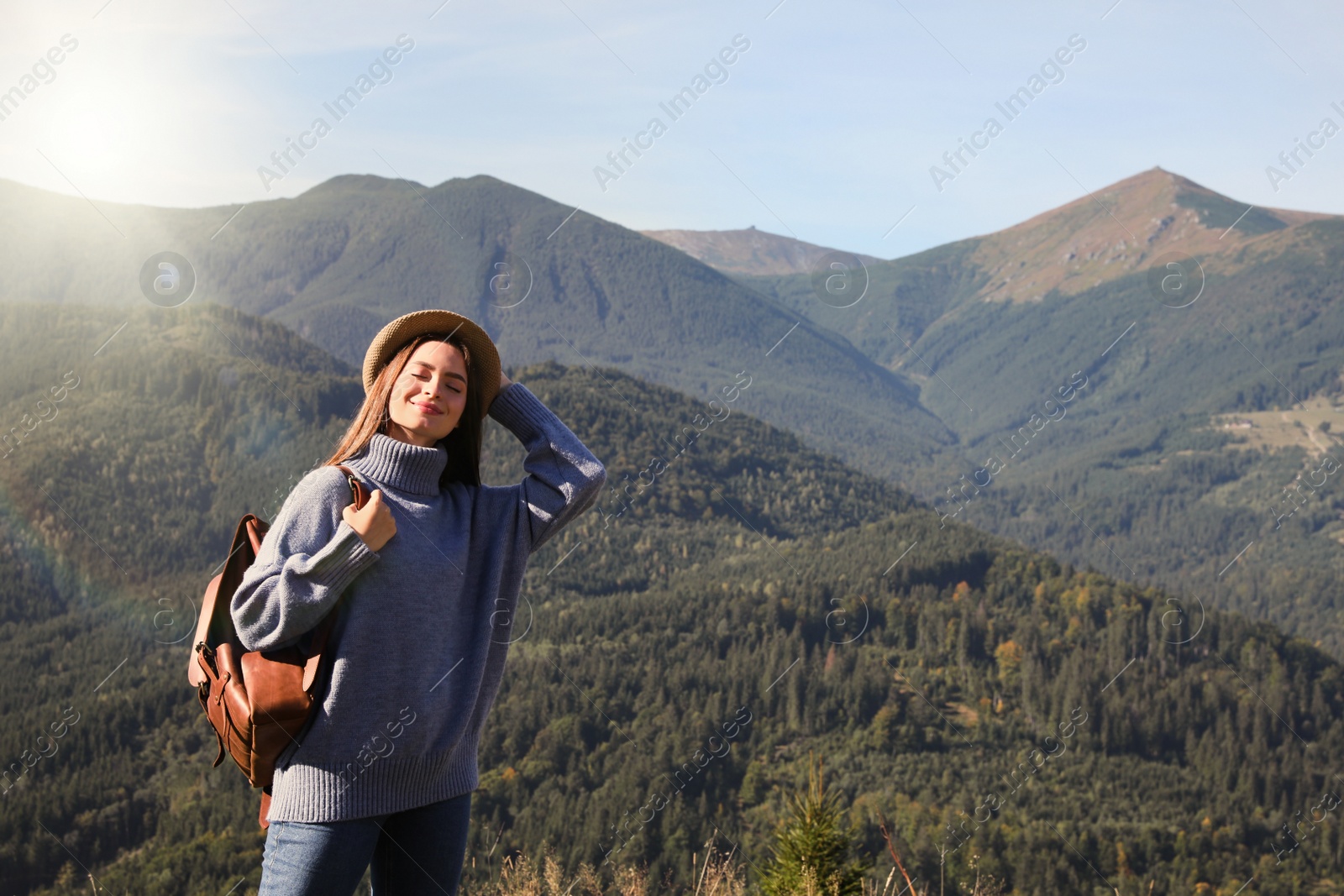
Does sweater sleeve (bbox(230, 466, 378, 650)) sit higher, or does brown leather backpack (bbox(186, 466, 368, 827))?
sweater sleeve (bbox(230, 466, 378, 650))

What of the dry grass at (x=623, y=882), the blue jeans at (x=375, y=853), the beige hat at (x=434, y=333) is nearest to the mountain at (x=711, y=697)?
the dry grass at (x=623, y=882)

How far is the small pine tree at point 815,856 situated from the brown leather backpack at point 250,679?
3770 mm

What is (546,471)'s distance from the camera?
5.51 meters

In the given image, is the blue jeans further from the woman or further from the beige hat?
the beige hat

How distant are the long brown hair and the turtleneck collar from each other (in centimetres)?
8

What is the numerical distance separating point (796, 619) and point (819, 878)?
124 meters

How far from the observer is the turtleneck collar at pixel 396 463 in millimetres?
4969

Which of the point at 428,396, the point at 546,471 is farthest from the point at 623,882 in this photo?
the point at 428,396

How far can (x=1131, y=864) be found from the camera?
9025 centimetres

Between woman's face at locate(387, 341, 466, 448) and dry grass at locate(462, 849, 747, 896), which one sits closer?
woman's face at locate(387, 341, 466, 448)

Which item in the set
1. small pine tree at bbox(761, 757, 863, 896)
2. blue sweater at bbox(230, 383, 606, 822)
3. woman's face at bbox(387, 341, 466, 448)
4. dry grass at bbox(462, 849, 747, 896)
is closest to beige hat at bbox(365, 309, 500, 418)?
woman's face at bbox(387, 341, 466, 448)

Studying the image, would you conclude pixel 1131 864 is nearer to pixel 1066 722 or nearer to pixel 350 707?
pixel 1066 722

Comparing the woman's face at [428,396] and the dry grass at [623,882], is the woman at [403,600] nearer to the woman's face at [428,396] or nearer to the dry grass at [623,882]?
the woman's face at [428,396]

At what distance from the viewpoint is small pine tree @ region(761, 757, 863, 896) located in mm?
7281
